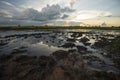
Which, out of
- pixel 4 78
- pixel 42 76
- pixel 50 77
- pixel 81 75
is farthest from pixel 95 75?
pixel 4 78

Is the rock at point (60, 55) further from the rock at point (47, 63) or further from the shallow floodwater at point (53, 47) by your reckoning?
the shallow floodwater at point (53, 47)

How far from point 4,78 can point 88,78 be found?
6.34 metres

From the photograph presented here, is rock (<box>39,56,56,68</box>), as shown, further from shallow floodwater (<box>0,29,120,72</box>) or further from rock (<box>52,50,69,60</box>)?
shallow floodwater (<box>0,29,120,72</box>)

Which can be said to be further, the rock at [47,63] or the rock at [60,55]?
the rock at [60,55]

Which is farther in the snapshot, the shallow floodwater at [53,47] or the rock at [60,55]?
the rock at [60,55]

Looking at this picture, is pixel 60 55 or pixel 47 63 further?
pixel 60 55

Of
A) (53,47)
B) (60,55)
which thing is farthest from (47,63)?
(53,47)

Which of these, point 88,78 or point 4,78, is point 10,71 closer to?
point 4,78

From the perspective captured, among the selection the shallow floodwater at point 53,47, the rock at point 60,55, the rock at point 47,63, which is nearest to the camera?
the rock at point 47,63

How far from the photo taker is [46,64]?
34.2 feet

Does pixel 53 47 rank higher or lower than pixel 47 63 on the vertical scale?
lower

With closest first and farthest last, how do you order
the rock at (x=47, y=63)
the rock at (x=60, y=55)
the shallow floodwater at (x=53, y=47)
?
the rock at (x=47, y=63) < the shallow floodwater at (x=53, y=47) < the rock at (x=60, y=55)

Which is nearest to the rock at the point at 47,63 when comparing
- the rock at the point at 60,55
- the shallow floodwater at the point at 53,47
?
the rock at the point at 60,55

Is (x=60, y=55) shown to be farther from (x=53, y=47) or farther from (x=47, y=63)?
(x=53, y=47)
